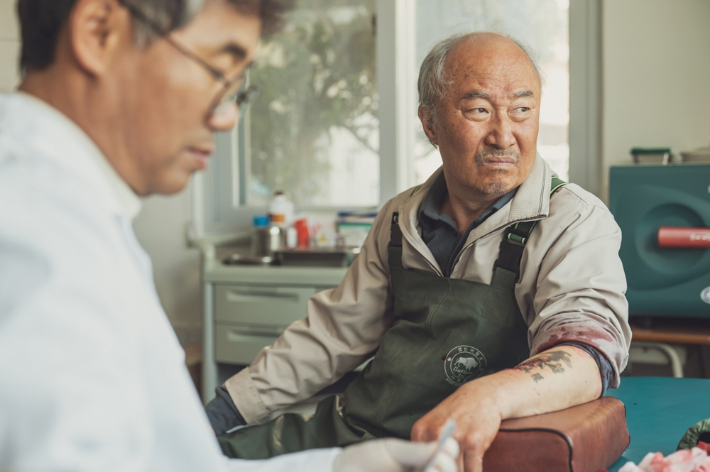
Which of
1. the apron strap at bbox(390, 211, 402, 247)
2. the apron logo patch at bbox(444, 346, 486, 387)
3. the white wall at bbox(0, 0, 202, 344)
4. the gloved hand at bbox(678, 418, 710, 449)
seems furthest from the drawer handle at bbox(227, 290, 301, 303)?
the gloved hand at bbox(678, 418, 710, 449)

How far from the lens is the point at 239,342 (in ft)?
8.62

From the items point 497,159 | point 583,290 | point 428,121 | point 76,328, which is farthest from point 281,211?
point 76,328

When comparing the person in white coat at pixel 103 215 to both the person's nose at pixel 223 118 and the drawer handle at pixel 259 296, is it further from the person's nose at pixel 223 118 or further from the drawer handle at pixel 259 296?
the drawer handle at pixel 259 296

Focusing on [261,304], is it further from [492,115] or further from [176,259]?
[492,115]

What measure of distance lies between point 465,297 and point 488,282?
56 mm

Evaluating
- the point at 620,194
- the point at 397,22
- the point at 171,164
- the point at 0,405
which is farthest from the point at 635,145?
the point at 0,405

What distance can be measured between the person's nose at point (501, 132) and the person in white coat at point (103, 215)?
2.78 ft

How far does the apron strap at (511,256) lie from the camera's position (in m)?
1.27

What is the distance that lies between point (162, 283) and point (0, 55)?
4.39 feet

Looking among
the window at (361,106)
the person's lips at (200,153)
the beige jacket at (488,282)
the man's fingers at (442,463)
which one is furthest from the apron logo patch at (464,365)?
the window at (361,106)

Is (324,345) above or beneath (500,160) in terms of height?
beneath

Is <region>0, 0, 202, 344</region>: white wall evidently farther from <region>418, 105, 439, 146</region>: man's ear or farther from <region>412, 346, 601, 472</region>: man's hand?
<region>412, 346, 601, 472</region>: man's hand

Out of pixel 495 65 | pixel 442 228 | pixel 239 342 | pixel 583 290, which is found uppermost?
pixel 495 65

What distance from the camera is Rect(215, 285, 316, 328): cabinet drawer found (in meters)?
2.52
